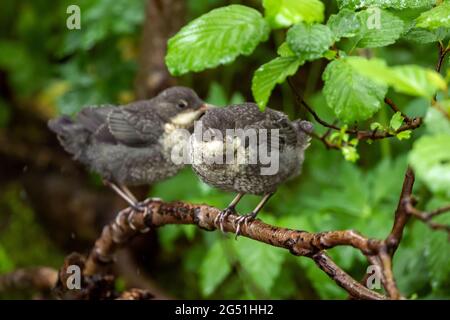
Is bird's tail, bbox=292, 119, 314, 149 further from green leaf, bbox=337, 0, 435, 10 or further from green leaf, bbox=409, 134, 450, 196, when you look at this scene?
green leaf, bbox=409, 134, 450, 196

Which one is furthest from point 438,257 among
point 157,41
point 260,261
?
point 157,41

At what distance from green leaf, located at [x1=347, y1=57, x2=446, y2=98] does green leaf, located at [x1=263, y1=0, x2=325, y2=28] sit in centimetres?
35

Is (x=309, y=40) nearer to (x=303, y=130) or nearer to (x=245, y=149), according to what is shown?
(x=245, y=149)

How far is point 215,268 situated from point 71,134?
2.98 feet

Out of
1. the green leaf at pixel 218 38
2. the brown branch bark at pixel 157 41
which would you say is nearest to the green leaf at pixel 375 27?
the green leaf at pixel 218 38

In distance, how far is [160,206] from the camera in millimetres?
2557

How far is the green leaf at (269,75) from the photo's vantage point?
1.58 meters

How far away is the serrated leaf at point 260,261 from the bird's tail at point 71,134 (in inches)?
33.2

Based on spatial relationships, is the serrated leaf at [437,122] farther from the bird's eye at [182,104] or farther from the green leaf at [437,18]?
the bird's eye at [182,104]

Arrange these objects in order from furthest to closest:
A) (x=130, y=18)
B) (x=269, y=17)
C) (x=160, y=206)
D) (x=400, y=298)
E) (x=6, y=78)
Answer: (x=6, y=78) < (x=130, y=18) < (x=160, y=206) < (x=269, y=17) < (x=400, y=298)

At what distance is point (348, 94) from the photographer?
5.30 feet
